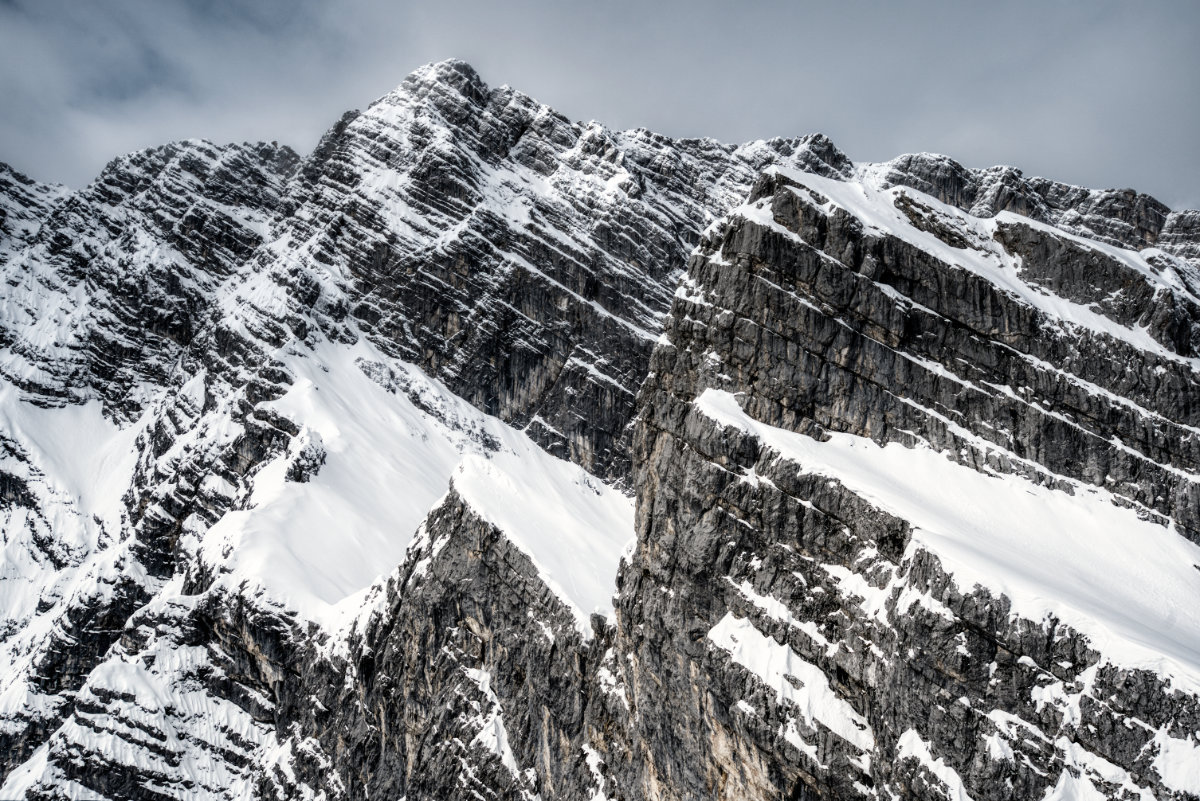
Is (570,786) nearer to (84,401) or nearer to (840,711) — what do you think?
(840,711)

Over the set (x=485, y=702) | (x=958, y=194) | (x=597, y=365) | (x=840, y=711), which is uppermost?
(x=958, y=194)

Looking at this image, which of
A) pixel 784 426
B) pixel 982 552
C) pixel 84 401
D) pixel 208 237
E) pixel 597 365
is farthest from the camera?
pixel 208 237

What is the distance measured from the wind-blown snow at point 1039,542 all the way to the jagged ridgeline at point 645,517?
0.18 metres

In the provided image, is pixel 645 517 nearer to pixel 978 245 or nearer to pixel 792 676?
pixel 792 676

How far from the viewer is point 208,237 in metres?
152

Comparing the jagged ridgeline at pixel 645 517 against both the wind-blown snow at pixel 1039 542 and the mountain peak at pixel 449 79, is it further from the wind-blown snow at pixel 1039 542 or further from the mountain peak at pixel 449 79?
the mountain peak at pixel 449 79

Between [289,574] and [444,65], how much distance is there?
105804 millimetres

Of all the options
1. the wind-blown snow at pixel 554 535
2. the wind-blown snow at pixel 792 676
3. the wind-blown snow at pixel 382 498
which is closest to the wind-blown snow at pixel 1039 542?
the wind-blown snow at pixel 792 676

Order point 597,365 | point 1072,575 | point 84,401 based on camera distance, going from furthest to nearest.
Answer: point 84,401 → point 597,365 → point 1072,575

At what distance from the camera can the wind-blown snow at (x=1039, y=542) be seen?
3011 cm

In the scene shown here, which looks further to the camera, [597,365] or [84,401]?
[84,401]

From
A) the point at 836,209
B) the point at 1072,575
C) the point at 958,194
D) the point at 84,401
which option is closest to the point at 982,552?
the point at 1072,575

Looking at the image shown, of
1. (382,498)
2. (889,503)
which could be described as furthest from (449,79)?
(889,503)

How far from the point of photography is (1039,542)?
39625 mm
